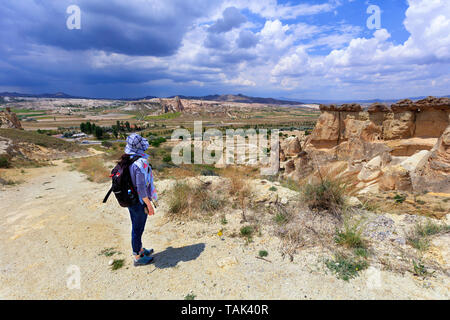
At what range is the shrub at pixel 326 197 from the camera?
4539mm

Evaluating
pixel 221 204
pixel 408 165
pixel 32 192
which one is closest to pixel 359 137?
pixel 408 165

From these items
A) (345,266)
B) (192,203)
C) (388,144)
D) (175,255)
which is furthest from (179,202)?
(388,144)

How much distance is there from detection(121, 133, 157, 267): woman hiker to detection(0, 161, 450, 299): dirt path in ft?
0.84

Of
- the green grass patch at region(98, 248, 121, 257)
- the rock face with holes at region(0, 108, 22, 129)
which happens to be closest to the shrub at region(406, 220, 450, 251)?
the green grass patch at region(98, 248, 121, 257)

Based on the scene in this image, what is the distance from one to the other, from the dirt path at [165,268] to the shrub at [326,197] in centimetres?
141

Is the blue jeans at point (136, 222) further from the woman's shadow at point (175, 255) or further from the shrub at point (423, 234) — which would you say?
the shrub at point (423, 234)

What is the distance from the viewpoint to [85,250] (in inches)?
151

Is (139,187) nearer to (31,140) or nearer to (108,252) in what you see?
(108,252)

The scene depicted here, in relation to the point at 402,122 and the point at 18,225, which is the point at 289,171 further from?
the point at 18,225

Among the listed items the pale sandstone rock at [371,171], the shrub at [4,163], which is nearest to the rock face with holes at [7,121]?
the shrub at [4,163]

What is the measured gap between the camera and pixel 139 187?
117 inches

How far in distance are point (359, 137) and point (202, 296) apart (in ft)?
42.8

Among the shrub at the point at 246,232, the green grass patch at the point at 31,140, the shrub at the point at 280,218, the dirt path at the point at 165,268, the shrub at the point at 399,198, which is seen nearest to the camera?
the dirt path at the point at 165,268
